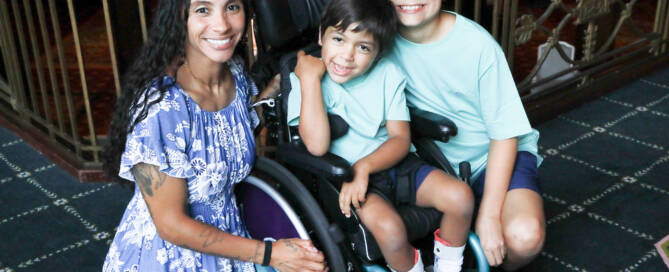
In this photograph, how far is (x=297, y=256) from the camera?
4.88 feet

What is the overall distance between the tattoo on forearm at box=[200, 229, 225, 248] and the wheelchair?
0.16 m

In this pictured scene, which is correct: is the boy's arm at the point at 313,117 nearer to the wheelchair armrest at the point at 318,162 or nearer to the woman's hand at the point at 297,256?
the wheelchair armrest at the point at 318,162

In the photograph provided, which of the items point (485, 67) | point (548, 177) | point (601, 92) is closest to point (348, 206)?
point (485, 67)

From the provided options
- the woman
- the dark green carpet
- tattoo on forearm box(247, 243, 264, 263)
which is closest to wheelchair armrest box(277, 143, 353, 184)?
the woman

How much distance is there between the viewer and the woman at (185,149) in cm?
142

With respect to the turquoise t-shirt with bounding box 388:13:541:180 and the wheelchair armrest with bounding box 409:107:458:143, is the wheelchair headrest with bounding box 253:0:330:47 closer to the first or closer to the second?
the turquoise t-shirt with bounding box 388:13:541:180

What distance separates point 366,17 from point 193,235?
2.00ft

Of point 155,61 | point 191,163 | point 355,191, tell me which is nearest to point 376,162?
point 355,191

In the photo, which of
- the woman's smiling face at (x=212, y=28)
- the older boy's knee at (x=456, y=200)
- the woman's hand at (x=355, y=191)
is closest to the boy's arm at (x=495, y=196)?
the older boy's knee at (x=456, y=200)

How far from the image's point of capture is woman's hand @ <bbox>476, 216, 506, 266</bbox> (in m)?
1.66

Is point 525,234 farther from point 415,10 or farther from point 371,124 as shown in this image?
point 415,10

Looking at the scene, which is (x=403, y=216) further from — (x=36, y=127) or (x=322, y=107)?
(x=36, y=127)

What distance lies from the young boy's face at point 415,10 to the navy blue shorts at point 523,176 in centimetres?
45

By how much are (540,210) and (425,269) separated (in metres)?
0.31
